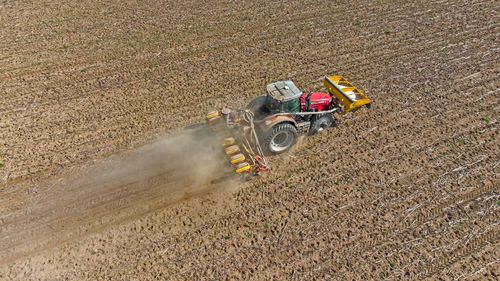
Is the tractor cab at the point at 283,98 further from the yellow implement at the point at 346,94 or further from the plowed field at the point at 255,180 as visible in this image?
the yellow implement at the point at 346,94

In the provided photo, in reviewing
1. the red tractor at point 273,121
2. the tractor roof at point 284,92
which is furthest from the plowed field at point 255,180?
the tractor roof at point 284,92

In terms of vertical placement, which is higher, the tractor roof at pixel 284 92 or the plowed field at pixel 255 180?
the tractor roof at pixel 284 92

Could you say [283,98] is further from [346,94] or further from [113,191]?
[113,191]

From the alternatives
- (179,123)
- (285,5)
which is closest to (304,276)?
(179,123)

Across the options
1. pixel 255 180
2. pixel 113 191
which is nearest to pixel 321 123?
pixel 255 180

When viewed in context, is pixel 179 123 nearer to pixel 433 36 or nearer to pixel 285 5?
pixel 285 5

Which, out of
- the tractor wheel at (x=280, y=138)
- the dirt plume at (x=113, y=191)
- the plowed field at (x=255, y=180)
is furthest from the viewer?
the tractor wheel at (x=280, y=138)

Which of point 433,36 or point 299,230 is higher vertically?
point 433,36

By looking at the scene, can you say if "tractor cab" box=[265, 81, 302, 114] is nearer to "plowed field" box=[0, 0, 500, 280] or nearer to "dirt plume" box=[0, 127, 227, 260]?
"plowed field" box=[0, 0, 500, 280]
